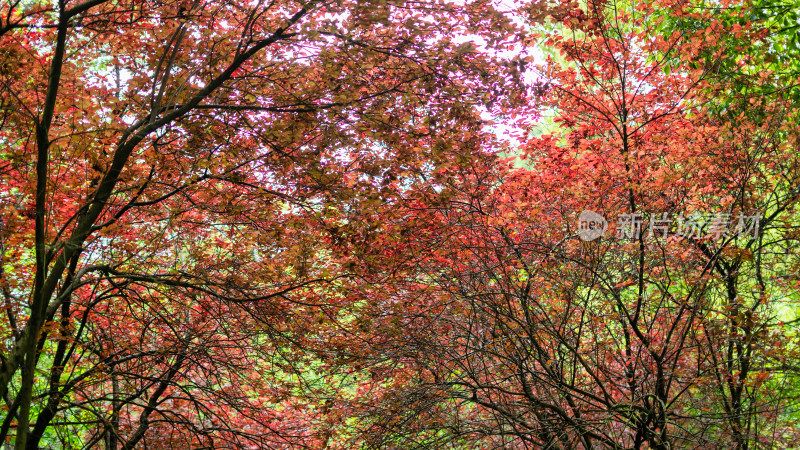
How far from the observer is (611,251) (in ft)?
19.2

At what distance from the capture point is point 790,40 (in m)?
6.32

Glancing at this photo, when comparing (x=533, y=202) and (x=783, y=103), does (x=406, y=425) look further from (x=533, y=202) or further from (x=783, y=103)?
(x=783, y=103)

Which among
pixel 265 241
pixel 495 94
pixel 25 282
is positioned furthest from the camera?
pixel 25 282

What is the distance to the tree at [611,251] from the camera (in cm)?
518

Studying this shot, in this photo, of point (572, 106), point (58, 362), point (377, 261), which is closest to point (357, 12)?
point (377, 261)

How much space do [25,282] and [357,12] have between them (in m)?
4.96
